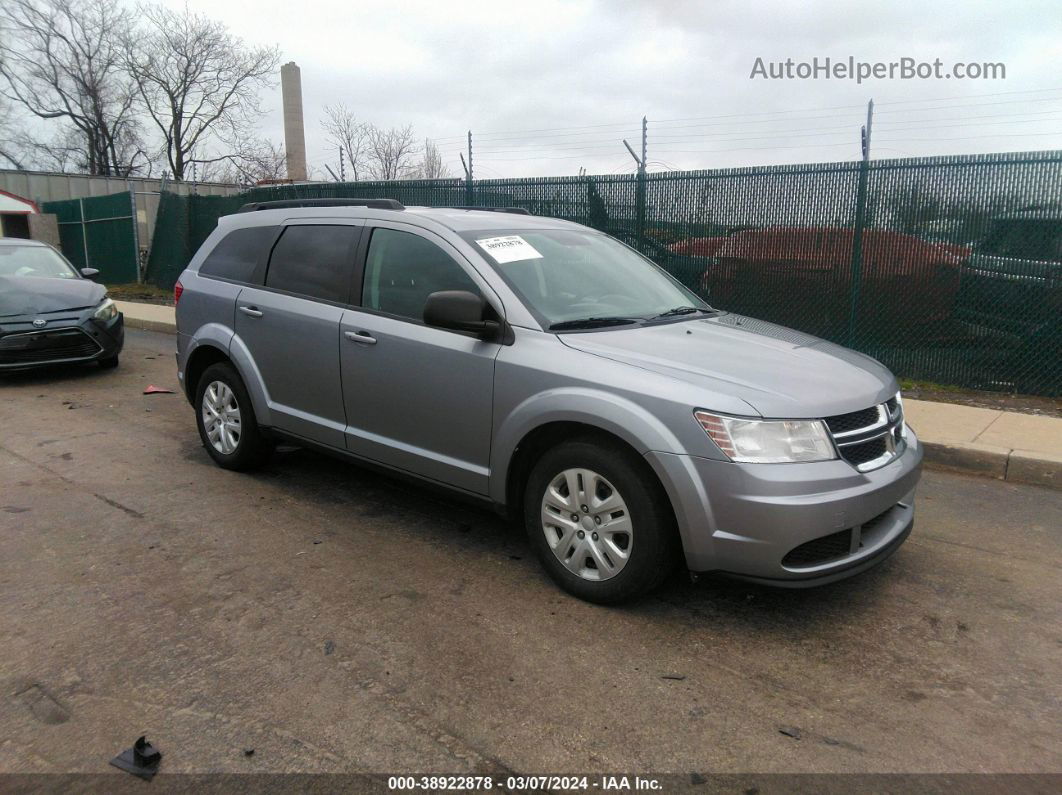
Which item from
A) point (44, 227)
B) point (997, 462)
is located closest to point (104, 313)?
point (997, 462)

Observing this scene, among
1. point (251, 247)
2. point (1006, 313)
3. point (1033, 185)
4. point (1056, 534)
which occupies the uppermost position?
→ point (1033, 185)

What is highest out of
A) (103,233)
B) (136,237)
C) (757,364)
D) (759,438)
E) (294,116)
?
(294,116)

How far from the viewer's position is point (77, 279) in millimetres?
9617

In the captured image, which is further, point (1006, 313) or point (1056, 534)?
point (1006, 313)

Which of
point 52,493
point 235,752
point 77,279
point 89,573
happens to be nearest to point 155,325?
point 77,279

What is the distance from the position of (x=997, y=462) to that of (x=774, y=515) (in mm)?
3650

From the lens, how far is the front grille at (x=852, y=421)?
3.29m

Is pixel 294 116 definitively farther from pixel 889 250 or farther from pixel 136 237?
pixel 889 250

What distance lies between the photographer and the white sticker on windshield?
4.15 m

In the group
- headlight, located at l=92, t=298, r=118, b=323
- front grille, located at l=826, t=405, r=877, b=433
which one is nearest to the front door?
front grille, located at l=826, t=405, r=877, b=433

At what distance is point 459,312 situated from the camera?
3748mm

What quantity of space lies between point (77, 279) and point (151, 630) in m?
7.77

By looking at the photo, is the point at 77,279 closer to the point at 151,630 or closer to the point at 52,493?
the point at 52,493

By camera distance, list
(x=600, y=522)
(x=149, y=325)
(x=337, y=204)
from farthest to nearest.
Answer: (x=149, y=325) < (x=337, y=204) < (x=600, y=522)
